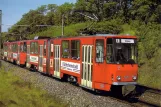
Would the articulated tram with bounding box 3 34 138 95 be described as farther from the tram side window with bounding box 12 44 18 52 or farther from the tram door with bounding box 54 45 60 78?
the tram side window with bounding box 12 44 18 52

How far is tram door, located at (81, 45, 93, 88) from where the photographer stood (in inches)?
647

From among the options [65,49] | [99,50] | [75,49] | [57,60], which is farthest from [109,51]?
[57,60]

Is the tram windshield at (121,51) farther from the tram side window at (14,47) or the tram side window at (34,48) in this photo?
the tram side window at (14,47)

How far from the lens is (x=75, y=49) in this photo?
60.8ft

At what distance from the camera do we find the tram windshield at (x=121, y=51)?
15.1 meters

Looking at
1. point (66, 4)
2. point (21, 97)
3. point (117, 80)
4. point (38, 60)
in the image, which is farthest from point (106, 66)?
point (66, 4)

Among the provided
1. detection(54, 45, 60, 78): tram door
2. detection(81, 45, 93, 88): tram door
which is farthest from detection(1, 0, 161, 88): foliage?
detection(81, 45, 93, 88): tram door

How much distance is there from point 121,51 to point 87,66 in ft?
7.23

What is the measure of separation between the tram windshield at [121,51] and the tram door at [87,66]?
1340 millimetres

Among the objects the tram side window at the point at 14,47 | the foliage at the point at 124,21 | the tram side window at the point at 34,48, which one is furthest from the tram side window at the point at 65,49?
the tram side window at the point at 14,47

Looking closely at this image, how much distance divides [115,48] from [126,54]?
0.68m

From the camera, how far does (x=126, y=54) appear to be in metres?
15.4

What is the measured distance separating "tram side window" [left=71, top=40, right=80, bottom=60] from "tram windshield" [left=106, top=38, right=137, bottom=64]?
312 centimetres

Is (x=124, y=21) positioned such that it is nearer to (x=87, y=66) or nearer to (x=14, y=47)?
(x=14, y=47)
